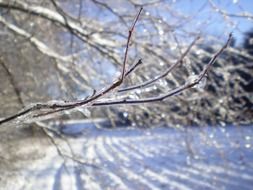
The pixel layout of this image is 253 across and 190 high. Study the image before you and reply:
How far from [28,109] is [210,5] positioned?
9.79ft

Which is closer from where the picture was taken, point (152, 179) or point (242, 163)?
point (152, 179)

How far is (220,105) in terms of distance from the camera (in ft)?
15.1

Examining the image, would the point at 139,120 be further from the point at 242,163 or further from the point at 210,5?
the point at 242,163

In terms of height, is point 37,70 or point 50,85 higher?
point 37,70

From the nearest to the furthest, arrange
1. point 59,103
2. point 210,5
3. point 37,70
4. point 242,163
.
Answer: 1. point 59,103
2. point 210,5
3. point 37,70
4. point 242,163

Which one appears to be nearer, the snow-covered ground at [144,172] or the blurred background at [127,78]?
the blurred background at [127,78]

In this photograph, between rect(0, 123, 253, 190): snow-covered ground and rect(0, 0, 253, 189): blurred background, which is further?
rect(0, 123, 253, 190): snow-covered ground

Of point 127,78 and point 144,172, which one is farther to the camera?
point 144,172

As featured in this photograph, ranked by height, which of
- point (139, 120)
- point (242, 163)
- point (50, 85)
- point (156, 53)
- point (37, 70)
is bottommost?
point (242, 163)

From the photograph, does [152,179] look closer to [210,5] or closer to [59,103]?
[210,5]

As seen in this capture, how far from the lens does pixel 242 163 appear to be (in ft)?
36.1

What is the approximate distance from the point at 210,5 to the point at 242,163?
7.80 m

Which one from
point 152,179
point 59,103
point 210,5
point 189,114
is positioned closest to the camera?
point 59,103

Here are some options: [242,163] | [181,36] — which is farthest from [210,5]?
[242,163]
